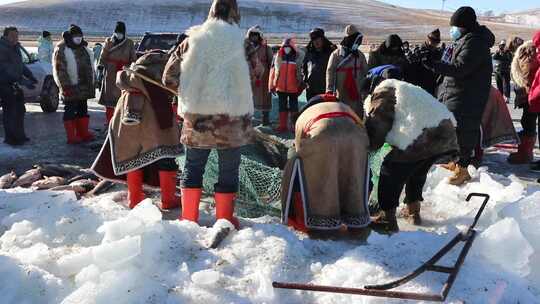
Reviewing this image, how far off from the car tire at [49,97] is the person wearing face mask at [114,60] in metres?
3.21

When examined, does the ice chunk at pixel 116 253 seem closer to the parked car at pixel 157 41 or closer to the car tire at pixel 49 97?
the car tire at pixel 49 97

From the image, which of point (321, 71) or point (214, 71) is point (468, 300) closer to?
point (214, 71)

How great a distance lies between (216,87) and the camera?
152 inches

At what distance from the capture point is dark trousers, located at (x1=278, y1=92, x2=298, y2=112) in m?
9.18

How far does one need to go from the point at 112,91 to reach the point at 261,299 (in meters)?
5.97

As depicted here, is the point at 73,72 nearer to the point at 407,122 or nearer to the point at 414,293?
the point at 407,122

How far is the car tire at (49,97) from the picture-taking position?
10.9 metres

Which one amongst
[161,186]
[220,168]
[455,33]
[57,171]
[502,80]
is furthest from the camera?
[502,80]

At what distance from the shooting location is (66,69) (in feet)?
25.2

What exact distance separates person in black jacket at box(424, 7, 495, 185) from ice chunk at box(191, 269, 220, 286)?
3.24 meters

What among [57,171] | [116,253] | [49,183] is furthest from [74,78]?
[116,253]

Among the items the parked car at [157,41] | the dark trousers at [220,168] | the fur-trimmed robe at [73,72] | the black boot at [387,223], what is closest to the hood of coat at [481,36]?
the black boot at [387,223]

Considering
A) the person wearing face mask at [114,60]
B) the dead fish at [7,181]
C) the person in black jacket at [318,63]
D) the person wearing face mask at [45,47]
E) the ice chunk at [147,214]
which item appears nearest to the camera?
the ice chunk at [147,214]

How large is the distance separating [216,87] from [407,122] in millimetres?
1481
